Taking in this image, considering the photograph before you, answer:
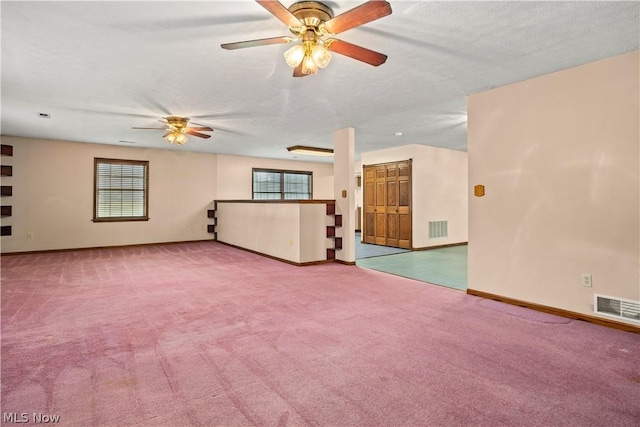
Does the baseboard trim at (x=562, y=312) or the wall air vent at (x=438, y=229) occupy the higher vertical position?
the wall air vent at (x=438, y=229)

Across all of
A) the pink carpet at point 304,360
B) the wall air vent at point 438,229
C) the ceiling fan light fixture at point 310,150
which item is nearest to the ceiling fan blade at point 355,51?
the pink carpet at point 304,360

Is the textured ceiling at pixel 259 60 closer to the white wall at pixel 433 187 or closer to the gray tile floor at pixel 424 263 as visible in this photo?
the white wall at pixel 433 187

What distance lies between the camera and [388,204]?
8.20m

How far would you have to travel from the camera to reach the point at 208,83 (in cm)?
380

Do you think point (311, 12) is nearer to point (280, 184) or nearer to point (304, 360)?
point (304, 360)

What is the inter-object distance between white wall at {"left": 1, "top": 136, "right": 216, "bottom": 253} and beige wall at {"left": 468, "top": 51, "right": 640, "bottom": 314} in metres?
7.21

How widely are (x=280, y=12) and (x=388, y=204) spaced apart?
653 centimetres

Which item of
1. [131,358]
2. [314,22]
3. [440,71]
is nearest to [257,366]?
[131,358]

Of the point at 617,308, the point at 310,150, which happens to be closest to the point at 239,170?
the point at 310,150

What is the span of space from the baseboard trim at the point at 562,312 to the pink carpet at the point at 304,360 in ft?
0.36

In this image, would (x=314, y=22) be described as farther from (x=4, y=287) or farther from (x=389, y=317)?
(x=4, y=287)

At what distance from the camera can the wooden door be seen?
7.75 meters

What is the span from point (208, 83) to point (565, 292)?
14.5 ft

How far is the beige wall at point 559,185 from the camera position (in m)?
2.91
